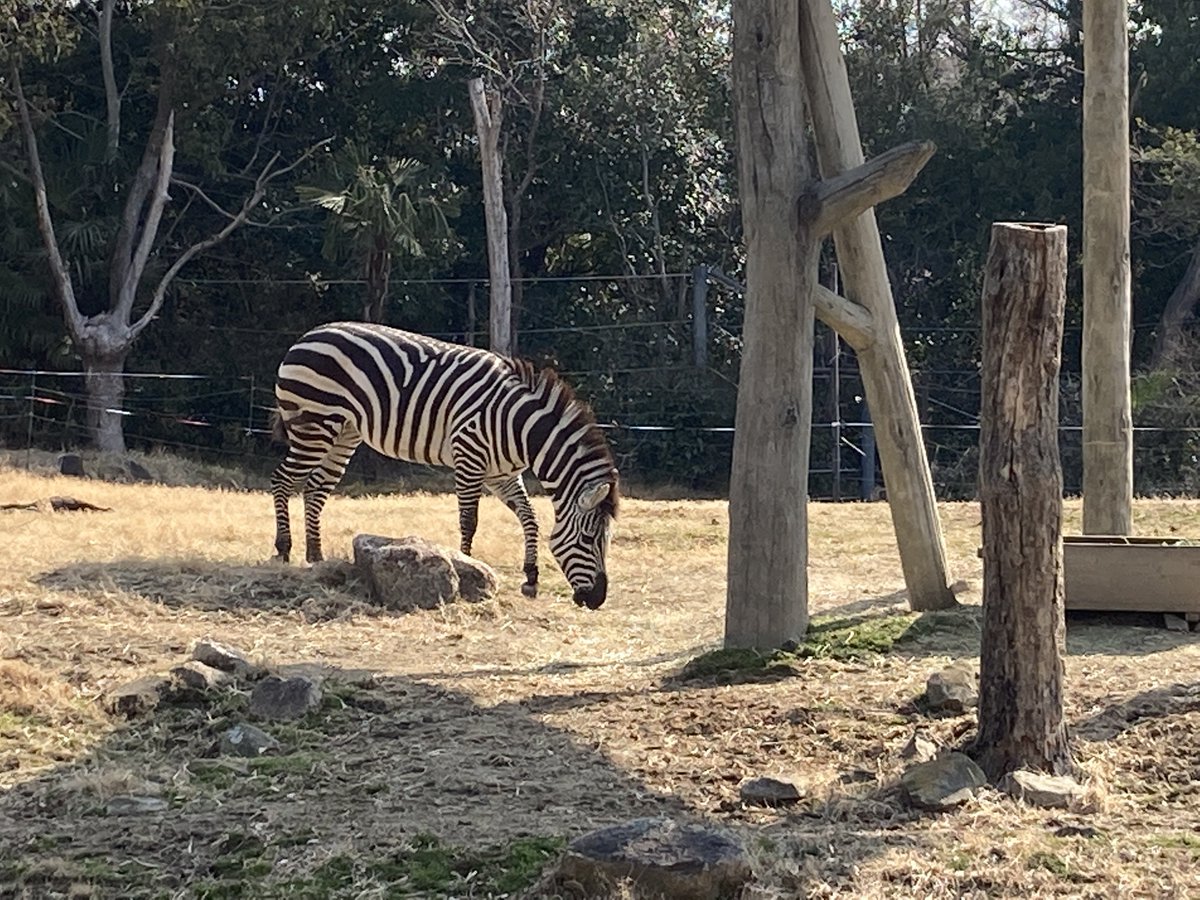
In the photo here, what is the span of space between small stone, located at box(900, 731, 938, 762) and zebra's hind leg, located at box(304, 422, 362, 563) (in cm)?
571

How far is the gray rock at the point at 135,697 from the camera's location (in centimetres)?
632

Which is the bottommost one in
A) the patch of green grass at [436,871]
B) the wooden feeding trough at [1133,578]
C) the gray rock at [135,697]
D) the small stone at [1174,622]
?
the patch of green grass at [436,871]

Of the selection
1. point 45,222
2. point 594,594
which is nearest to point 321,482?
point 594,594

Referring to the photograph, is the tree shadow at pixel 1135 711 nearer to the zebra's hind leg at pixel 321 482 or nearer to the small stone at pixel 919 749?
the small stone at pixel 919 749

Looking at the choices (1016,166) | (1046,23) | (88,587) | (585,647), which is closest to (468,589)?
(585,647)

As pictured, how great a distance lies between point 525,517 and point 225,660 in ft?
12.3

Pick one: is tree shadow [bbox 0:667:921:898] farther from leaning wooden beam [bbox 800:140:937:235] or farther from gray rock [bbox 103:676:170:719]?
leaning wooden beam [bbox 800:140:937:235]

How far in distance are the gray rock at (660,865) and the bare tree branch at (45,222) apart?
1770 cm

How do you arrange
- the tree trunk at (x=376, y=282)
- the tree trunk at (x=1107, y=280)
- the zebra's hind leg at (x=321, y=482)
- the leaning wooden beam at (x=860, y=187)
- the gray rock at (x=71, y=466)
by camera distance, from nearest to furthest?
the leaning wooden beam at (x=860, y=187) → the tree trunk at (x=1107, y=280) → the zebra's hind leg at (x=321, y=482) → the gray rock at (x=71, y=466) → the tree trunk at (x=376, y=282)

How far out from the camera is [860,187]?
283 inches

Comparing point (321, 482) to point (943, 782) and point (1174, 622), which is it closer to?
point (1174, 622)

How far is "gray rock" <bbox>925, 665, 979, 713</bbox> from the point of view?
20.1 feet

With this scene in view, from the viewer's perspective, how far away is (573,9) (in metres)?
23.0

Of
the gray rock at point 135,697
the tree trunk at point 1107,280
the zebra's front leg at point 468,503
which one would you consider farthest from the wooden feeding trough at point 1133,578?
the gray rock at point 135,697
